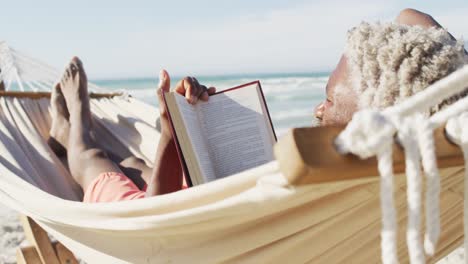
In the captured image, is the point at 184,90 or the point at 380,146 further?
the point at 184,90

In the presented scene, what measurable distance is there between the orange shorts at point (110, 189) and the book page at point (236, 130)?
0.40 m

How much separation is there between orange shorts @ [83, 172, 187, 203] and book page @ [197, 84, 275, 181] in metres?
0.40

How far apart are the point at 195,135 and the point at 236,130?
124mm

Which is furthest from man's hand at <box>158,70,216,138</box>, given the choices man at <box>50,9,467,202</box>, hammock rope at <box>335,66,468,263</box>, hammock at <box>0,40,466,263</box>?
hammock rope at <box>335,66,468,263</box>

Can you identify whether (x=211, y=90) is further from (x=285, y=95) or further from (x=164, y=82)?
(x=285, y=95)

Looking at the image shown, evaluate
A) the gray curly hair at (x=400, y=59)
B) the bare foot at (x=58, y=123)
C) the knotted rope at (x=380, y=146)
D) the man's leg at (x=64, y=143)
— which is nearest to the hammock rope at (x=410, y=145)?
the knotted rope at (x=380, y=146)

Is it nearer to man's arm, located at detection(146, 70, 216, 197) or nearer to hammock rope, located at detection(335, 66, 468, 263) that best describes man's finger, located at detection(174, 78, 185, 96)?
man's arm, located at detection(146, 70, 216, 197)

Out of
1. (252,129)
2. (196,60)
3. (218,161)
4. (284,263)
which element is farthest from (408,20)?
(196,60)

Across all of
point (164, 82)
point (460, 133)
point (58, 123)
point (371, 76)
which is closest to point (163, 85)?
point (164, 82)

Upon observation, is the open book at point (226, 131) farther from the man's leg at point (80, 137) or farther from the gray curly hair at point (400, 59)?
the man's leg at point (80, 137)

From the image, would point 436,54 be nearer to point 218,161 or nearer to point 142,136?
point 218,161

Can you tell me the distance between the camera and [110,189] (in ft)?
5.82

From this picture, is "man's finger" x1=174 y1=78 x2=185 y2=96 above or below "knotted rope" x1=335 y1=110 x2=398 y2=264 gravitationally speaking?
below

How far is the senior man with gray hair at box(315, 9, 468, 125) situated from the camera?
990 millimetres
